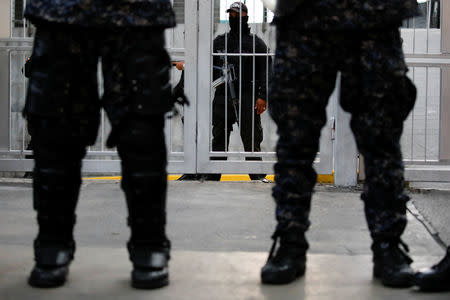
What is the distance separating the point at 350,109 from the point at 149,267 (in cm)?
83

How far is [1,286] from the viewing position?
219 centimetres

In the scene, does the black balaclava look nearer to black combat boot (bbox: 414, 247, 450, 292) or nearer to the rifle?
the rifle

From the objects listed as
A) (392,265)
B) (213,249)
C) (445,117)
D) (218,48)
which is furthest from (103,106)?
(445,117)

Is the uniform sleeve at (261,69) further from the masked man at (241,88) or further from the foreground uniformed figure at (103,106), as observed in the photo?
the foreground uniformed figure at (103,106)

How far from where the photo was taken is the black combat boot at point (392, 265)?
2.19 metres

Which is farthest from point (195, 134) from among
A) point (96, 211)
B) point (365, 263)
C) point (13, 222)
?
point (365, 263)

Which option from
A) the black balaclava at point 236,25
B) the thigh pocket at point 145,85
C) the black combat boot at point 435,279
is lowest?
the black combat boot at point 435,279

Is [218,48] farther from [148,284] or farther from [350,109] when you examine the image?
[148,284]

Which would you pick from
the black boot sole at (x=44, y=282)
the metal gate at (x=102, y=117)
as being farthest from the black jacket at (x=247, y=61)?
the black boot sole at (x=44, y=282)

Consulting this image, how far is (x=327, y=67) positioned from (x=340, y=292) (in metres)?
0.71

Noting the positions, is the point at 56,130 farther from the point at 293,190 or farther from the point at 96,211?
the point at 96,211

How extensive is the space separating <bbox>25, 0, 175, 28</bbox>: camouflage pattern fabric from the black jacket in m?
3.31

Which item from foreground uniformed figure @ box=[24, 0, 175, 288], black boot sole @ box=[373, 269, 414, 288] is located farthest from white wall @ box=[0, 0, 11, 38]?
black boot sole @ box=[373, 269, 414, 288]

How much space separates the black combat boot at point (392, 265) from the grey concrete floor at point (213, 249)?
0.12 feet
